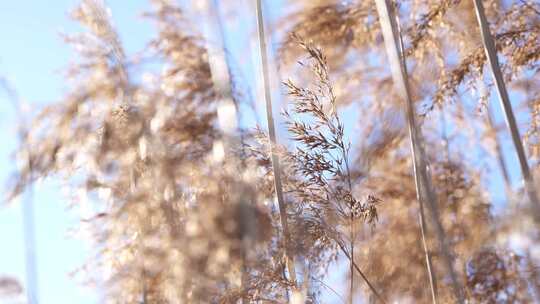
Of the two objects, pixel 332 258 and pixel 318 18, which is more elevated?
pixel 318 18

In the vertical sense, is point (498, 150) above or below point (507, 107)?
above

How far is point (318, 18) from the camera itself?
3.29 m

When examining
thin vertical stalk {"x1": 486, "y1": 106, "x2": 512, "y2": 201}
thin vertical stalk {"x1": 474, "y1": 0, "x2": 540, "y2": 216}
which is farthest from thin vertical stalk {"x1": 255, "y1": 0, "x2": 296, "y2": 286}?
thin vertical stalk {"x1": 486, "y1": 106, "x2": 512, "y2": 201}

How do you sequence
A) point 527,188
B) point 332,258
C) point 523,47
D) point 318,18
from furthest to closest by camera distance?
point 318,18 → point 523,47 → point 332,258 → point 527,188

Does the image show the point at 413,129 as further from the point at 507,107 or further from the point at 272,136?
the point at 272,136

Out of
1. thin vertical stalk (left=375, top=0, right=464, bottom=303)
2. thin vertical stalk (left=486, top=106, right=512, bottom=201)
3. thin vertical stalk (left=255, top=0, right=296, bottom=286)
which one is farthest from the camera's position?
thin vertical stalk (left=486, top=106, right=512, bottom=201)

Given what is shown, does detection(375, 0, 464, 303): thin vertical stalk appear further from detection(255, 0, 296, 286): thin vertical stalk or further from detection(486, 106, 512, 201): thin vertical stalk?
detection(486, 106, 512, 201): thin vertical stalk

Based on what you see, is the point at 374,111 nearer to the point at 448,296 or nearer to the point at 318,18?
the point at 318,18

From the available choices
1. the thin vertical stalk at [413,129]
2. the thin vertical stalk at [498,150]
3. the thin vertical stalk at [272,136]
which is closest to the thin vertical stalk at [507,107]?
the thin vertical stalk at [413,129]

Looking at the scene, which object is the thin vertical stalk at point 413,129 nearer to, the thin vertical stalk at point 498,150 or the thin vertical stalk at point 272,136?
the thin vertical stalk at point 272,136

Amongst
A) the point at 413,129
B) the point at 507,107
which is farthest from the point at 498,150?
the point at 413,129

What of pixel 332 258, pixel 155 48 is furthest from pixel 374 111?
pixel 332 258

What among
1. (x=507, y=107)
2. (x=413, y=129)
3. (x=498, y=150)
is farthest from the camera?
(x=498, y=150)

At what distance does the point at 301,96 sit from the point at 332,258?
21.2 inches
